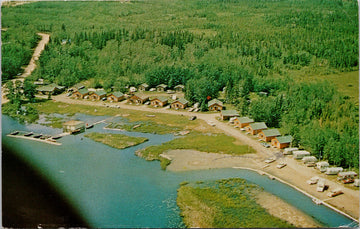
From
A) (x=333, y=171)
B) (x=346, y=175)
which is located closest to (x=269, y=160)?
(x=333, y=171)

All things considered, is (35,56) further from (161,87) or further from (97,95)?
(161,87)

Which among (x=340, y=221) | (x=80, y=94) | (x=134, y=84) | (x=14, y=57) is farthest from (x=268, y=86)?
(x=14, y=57)

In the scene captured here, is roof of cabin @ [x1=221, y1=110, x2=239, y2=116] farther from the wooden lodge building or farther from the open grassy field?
the wooden lodge building

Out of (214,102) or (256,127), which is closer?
(256,127)

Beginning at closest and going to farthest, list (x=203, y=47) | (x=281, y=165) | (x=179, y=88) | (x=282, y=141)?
(x=281, y=165) → (x=282, y=141) → (x=179, y=88) → (x=203, y=47)

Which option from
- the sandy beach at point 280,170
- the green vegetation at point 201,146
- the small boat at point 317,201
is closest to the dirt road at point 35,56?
the green vegetation at point 201,146

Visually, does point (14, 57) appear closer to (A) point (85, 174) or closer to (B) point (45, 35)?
(B) point (45, 35)
